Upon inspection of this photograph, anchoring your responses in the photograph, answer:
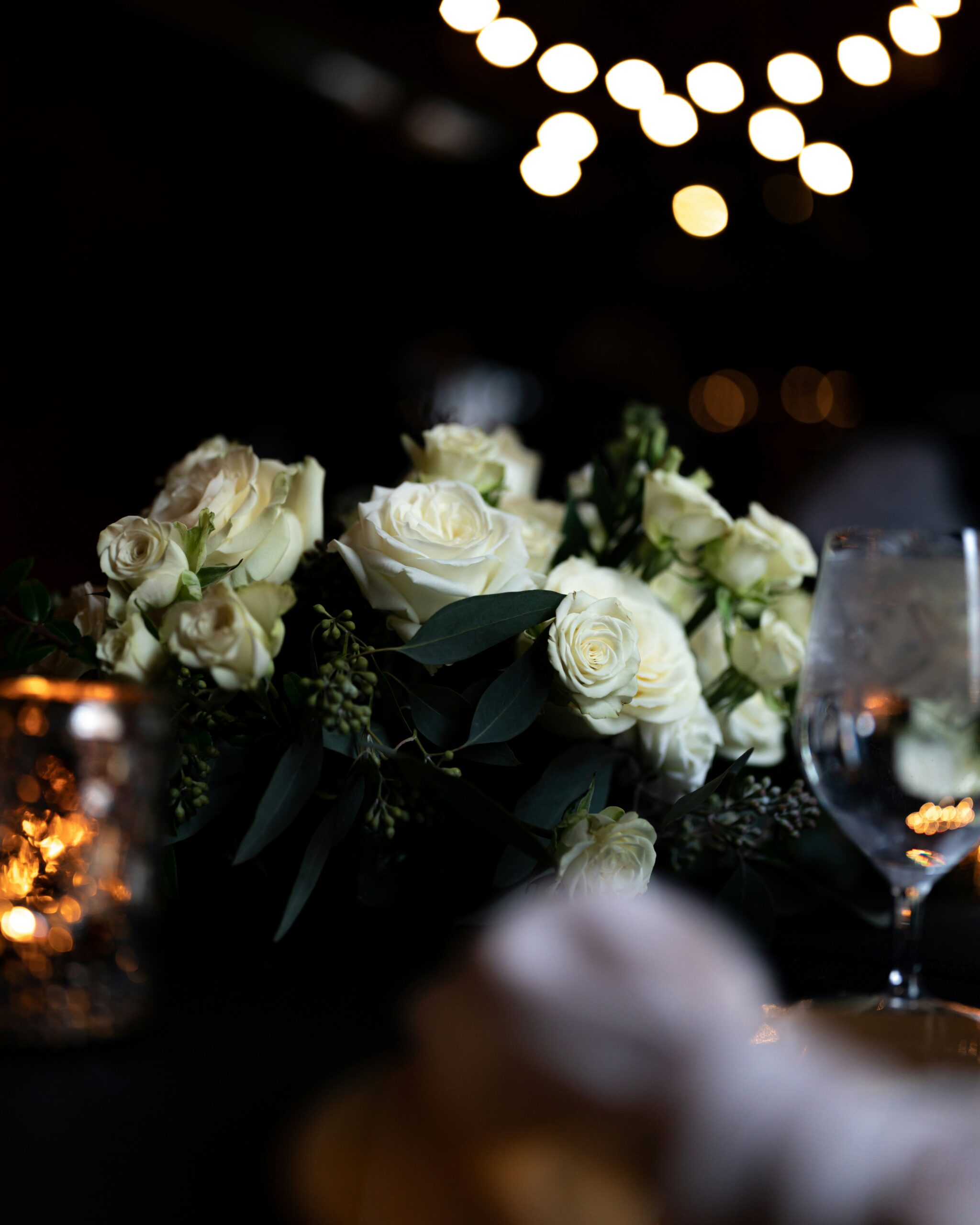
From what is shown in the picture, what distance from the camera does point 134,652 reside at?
0.53m

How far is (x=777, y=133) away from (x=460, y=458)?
3.53 feet

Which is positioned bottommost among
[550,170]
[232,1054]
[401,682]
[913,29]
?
[232,1054]

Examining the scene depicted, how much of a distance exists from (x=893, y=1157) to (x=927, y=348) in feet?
16.6

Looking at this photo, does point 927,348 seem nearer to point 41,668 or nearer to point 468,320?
point 468,320

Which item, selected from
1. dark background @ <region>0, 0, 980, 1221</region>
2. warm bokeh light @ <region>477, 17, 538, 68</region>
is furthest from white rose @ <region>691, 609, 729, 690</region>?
warm bokeh light @ <region>477, 17, 538, 68</region>

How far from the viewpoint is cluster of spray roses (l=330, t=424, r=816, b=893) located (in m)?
0.58

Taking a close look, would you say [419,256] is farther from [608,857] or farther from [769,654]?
[608,857]

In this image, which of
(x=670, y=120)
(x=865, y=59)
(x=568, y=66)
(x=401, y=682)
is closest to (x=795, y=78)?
(x=865, y=59)

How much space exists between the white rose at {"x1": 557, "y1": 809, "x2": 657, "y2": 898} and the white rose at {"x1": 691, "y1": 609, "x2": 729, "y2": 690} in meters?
0.20

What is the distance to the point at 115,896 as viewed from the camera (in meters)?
0.45

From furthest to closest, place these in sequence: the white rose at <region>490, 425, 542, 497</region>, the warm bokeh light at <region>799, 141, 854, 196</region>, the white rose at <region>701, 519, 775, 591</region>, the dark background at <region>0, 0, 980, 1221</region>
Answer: the dark background at <region>0, 0, 980, 1221</region>
the warm bokeh light at <region>799, 141, 854, 196</region>
the white rose at <region>490, 425, 542, 497</region>
the white rose at <region>701, 519, 775, 591</region>

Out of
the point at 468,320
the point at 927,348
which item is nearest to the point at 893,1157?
the point at 468,320

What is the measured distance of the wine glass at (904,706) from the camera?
17.7 inches

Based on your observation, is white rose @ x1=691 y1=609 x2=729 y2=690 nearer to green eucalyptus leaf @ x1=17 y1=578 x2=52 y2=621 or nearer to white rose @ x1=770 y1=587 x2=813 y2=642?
white rose @ x1=770 y1=587 x2=813 y2=642
